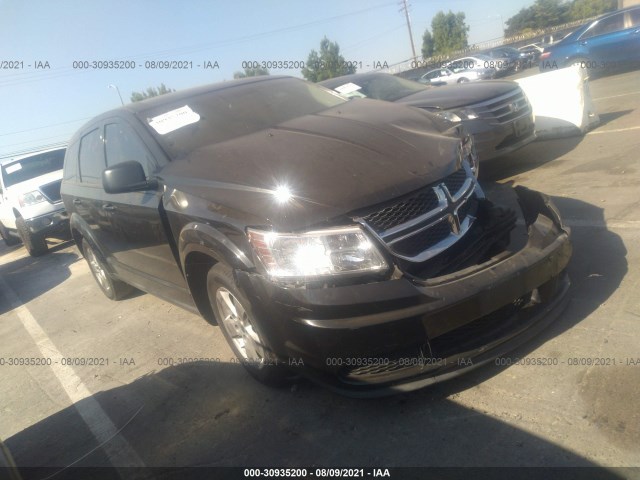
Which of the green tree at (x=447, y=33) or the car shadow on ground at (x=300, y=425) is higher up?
the green tree at (x=447, y=33)

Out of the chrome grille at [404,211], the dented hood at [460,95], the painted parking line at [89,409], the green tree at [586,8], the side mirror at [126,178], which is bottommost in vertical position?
the painted parking line at [89,409]

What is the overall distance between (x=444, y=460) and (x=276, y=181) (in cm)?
152

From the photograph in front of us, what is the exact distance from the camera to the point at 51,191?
8922 millimetres

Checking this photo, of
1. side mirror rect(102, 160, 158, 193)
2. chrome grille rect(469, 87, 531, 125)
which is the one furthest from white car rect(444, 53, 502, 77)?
side mirror rect(102, 160, 158, 193)

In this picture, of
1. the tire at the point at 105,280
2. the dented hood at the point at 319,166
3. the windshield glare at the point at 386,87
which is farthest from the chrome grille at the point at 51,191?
the dented hood at the point at 319,166

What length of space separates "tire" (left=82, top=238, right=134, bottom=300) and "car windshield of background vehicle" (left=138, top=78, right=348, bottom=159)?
2176mm

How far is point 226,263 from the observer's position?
259 cm

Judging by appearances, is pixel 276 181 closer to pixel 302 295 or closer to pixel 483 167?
pixel 302 295

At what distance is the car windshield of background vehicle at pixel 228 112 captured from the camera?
3.35 metres

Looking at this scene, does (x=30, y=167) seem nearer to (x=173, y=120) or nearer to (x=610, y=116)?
(x=173, y=120)

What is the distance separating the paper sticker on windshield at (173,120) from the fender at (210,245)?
0.91m

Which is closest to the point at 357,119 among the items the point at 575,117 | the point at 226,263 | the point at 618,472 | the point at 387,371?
the point at 226,263

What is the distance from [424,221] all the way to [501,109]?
399 centimetres

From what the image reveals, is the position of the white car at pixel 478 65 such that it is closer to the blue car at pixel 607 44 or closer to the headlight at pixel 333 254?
the blue car at pixel 607 44
